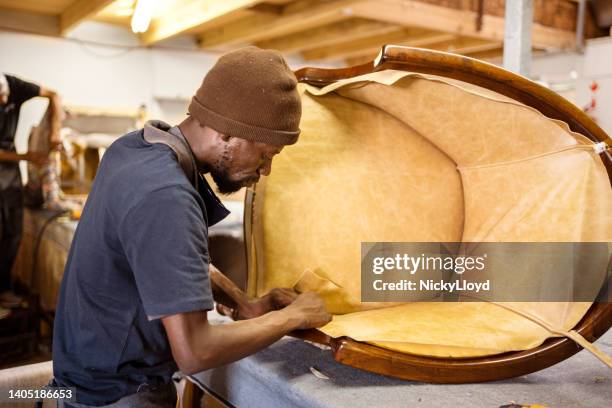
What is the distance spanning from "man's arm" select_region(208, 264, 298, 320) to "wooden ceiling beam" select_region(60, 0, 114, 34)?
3060 millimetres

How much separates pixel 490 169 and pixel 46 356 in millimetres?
3265

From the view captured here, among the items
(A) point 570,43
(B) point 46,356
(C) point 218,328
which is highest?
(A) point 570,43

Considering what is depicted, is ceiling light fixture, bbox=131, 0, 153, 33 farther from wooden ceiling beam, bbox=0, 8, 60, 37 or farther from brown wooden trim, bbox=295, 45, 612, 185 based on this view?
wooden ceiling beam, bbox=0, 8, 60, 37

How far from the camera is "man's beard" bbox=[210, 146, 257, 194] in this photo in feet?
3.44

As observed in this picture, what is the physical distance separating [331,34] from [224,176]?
4530 mm

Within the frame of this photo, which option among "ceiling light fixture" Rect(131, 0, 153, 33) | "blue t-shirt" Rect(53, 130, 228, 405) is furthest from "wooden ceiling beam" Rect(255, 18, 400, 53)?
"blue t-shirt" Rect(53, 130, 228, 405)

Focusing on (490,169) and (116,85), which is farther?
(116,85)

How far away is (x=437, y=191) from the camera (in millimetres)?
1438

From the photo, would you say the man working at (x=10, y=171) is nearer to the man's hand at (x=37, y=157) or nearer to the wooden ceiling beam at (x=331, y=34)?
the man's hand at (x=37, y=157)

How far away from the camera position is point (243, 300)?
4.31 feet

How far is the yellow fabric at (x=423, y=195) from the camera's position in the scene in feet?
3.69

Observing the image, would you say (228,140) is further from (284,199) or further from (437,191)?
(437,191)

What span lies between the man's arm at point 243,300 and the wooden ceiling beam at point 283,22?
2.85 metres

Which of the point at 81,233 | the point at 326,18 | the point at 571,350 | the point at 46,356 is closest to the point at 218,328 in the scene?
the point at 81,233
